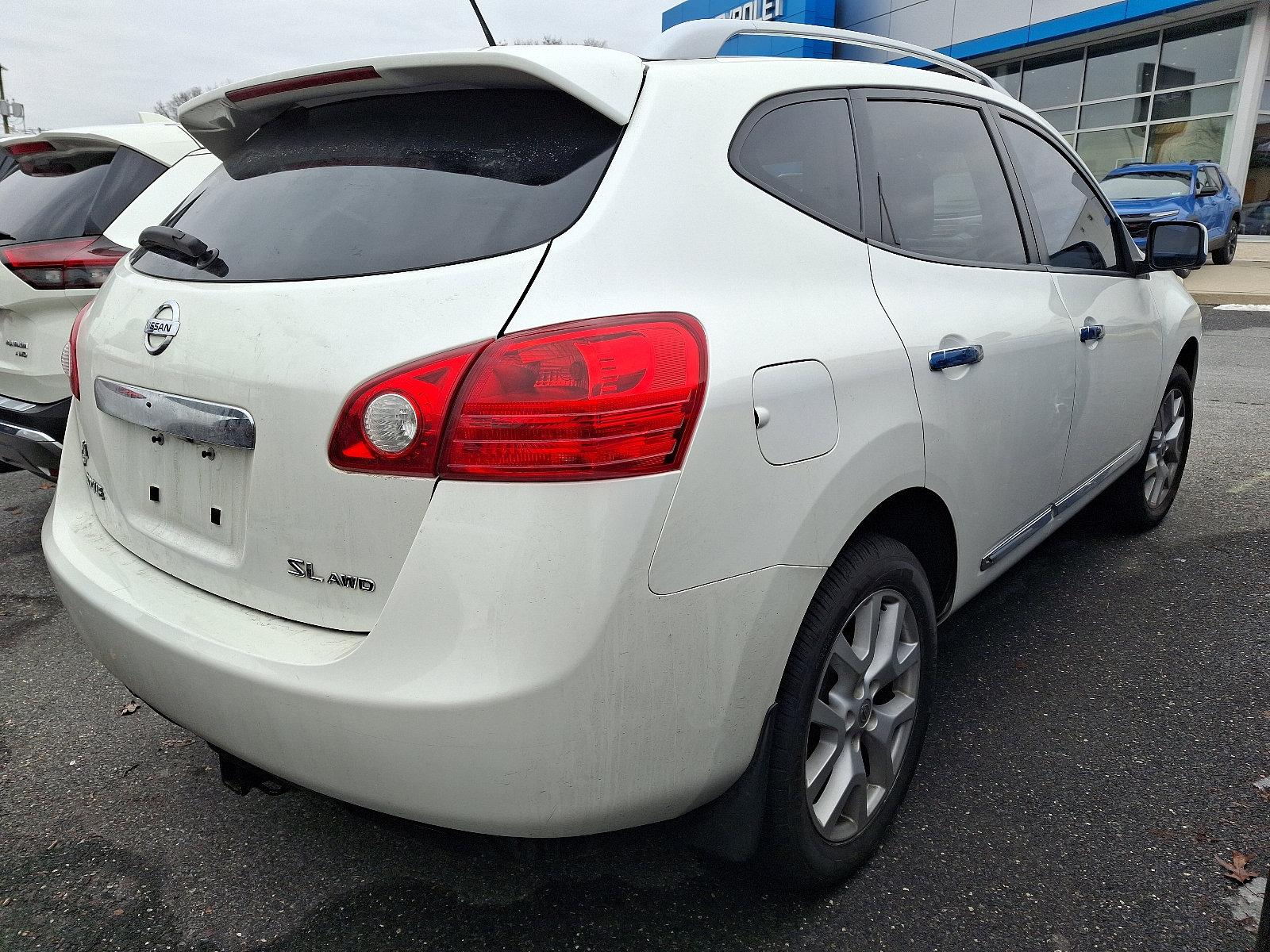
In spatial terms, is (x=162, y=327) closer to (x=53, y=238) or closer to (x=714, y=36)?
(x=714, y=36)

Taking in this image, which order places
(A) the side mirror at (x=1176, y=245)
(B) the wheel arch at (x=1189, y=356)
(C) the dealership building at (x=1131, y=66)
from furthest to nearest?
(C) the dealership building at (x=1131, y=66) < (B) the wheel arch at (x=1189, y=356) < (A) the side mirror at (x=1176, y=245)

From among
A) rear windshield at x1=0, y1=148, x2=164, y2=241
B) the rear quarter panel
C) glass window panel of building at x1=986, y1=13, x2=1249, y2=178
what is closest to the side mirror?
the rear quarter panel

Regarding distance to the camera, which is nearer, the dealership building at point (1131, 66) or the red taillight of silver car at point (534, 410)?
the red taillight of silver car at point (534, 410)

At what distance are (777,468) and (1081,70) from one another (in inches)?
968

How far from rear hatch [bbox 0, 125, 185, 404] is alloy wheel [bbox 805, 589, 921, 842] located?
318 cm

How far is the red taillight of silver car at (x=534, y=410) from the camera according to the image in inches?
58.0

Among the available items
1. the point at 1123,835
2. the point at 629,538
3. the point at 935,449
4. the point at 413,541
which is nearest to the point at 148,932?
the point at 413,541

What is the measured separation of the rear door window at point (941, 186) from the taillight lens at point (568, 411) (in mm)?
935

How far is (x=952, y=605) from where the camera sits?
8.18ft

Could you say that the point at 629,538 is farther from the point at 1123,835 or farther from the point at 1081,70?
the point at 1081,70

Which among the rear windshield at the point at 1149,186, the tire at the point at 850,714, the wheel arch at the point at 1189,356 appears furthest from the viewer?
the rear windshield at the point at 1149,186

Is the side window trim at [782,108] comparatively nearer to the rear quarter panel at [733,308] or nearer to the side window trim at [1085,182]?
the rear quarter panel at [733,308]

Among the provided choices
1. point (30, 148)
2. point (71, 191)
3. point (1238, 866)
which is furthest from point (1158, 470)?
point (30, 148)

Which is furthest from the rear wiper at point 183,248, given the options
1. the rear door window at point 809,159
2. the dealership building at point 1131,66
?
the dealership building at point 1131,66
